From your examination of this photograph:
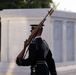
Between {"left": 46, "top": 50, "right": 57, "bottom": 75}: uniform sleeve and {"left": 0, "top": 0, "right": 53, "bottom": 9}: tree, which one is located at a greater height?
{"left": 0, "top": 0, "right": 53, "bottom": 9}: tree

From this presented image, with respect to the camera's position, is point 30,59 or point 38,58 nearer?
point 30,59

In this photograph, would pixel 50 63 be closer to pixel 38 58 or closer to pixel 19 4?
pixel 38 58

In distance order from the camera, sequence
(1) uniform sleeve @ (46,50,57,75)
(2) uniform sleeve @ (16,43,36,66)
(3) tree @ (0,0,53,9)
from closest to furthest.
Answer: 1. (2) uniform sleeve @ (16,43,36,66)
2. (1) uniform sleeve @ (46,50,57,75)
3. (3) tree @ (0,0,53,9)

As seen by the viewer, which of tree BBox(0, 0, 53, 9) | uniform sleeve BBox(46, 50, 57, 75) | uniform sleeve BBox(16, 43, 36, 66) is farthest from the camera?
tree BBox(0, 0, 53, 9)

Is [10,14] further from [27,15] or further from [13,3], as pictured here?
[13,3]

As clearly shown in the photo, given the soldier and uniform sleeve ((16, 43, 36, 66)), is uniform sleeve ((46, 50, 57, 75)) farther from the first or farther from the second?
uniform sleeve ((16, 43, 36, 66))

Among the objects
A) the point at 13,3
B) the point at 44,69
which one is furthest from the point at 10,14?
the point at 13,3

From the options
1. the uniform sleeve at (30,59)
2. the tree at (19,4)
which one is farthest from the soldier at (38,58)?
the tree at (19,4)

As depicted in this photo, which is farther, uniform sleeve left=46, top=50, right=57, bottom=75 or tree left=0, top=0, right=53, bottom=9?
tree left=0, top=0, right=53, bottom=9

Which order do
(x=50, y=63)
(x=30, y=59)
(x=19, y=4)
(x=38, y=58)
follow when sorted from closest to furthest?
1. (x=30, y=59)
2. (x=38, y=58)
3. (x=50, y=63)
4. (x=19, y=4)

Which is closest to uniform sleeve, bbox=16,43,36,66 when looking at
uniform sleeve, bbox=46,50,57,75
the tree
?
uniform sleeve, bbox=46,50,57,75

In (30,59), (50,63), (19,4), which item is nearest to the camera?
(30,59)

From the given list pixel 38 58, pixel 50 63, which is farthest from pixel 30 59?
pixel 50 63

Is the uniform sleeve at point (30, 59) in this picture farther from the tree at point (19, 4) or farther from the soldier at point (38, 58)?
the tree at point (19, 4)
